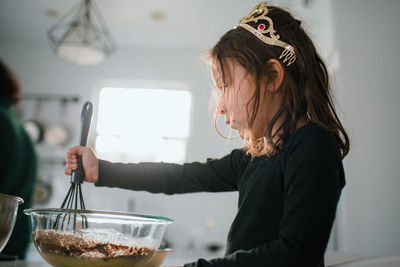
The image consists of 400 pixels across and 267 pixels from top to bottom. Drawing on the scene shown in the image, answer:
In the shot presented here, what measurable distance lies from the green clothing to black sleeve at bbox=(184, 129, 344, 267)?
876mm

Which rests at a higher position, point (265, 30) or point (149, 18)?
point (149, 18)

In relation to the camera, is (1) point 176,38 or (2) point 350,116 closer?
(2) point 350,116

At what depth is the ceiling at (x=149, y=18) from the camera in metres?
2.86

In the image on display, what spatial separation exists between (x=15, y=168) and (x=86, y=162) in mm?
608

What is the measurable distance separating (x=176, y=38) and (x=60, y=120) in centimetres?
136

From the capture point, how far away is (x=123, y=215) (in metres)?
0.48

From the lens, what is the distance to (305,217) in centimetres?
→ 48

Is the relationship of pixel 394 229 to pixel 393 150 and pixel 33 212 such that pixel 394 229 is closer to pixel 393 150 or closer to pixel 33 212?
pixel 393 150

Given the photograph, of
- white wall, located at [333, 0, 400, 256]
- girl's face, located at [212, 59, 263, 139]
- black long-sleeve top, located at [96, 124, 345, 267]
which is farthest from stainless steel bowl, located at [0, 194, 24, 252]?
white wall, located at [333, 0, 400, 256]

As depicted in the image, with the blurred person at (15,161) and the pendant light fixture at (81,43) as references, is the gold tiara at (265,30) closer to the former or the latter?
the blurred person at (15,161)

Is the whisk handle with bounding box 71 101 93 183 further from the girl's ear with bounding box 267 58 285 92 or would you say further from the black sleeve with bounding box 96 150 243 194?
the girl's ear with bounding box 267 58 285 92

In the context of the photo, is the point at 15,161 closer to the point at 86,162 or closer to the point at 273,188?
the point at 86,162

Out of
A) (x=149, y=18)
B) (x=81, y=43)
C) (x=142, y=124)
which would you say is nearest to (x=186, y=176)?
(x=81, y=43)

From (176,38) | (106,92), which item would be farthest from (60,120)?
(176,38)
